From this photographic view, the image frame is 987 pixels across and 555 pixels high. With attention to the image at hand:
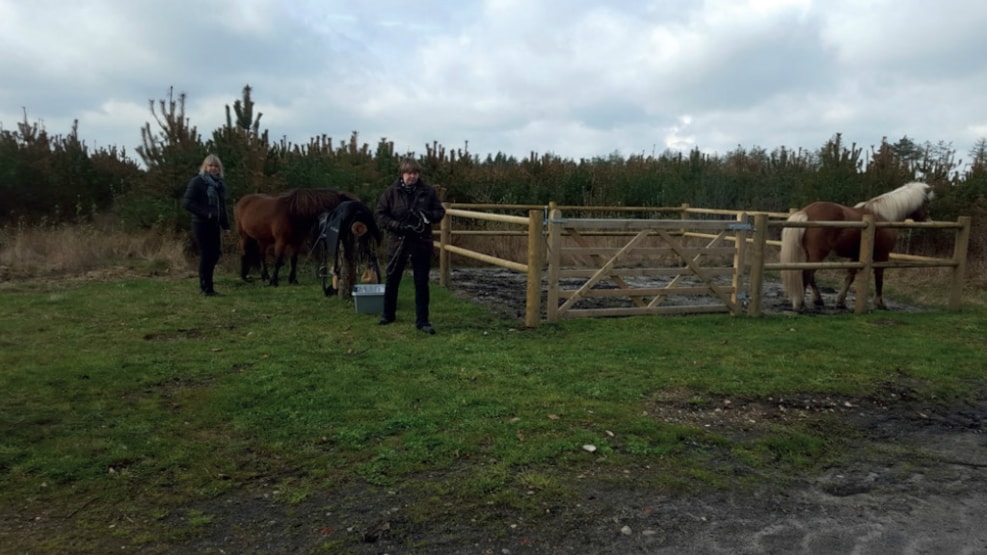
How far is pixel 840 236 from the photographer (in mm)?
8141

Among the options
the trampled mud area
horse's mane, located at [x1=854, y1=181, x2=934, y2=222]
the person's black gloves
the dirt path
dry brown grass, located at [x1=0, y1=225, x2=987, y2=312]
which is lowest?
the dirt path

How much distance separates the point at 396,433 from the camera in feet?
12.3

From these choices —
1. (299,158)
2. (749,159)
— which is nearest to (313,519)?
(299,158)

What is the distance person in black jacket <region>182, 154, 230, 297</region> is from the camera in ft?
26.2

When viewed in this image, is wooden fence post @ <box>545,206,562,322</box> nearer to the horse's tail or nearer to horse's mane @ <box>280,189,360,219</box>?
the horse's tail

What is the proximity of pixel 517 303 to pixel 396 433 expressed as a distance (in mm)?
4608

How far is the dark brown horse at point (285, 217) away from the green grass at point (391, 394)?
161 cm

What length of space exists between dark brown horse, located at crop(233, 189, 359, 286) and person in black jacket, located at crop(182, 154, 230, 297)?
0.66 m

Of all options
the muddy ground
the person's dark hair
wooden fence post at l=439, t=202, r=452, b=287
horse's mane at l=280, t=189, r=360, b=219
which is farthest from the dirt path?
wooden fence post at l=439, t=202, r=452, b=287

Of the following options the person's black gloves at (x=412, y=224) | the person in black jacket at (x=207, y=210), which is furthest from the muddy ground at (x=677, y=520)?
the person in black jacket at (x=207, y=210)

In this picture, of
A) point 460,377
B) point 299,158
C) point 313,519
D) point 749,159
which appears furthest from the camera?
point 749,159

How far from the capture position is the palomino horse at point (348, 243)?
768cm

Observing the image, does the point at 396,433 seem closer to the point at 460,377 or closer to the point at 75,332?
the point at 460,377

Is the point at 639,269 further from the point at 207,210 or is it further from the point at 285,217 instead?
the point at 207,210
